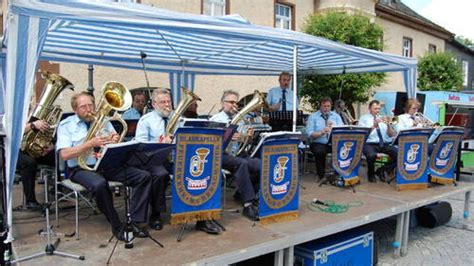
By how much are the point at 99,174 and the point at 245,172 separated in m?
1.41

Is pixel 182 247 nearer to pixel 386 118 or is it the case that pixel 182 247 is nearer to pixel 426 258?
pixel 426 258

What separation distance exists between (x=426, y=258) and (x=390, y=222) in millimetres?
1587

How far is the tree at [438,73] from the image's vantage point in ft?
67.7

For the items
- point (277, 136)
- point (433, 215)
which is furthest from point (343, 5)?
point (277, 136)

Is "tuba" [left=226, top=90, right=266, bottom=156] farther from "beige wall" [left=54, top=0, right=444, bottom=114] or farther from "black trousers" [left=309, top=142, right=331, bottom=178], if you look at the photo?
"beige wall" [left=54, top=0, right=444, bottom=114]

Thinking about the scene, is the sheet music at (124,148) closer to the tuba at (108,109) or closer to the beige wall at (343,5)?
the tuba at (108,109)

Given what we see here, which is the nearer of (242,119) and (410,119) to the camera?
(242,119)

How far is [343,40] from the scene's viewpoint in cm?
1314

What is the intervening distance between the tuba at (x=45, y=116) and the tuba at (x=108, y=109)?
0.77 m

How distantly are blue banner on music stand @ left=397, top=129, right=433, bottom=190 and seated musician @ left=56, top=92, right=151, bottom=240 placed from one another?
360cm

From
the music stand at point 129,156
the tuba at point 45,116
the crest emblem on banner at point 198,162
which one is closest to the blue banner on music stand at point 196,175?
the crest emblem on banner at point 198,162

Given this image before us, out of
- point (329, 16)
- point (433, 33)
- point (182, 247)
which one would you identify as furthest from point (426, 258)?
point (433, 33)

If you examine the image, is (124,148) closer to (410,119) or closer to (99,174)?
(99,174)

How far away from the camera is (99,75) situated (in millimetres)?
10305
